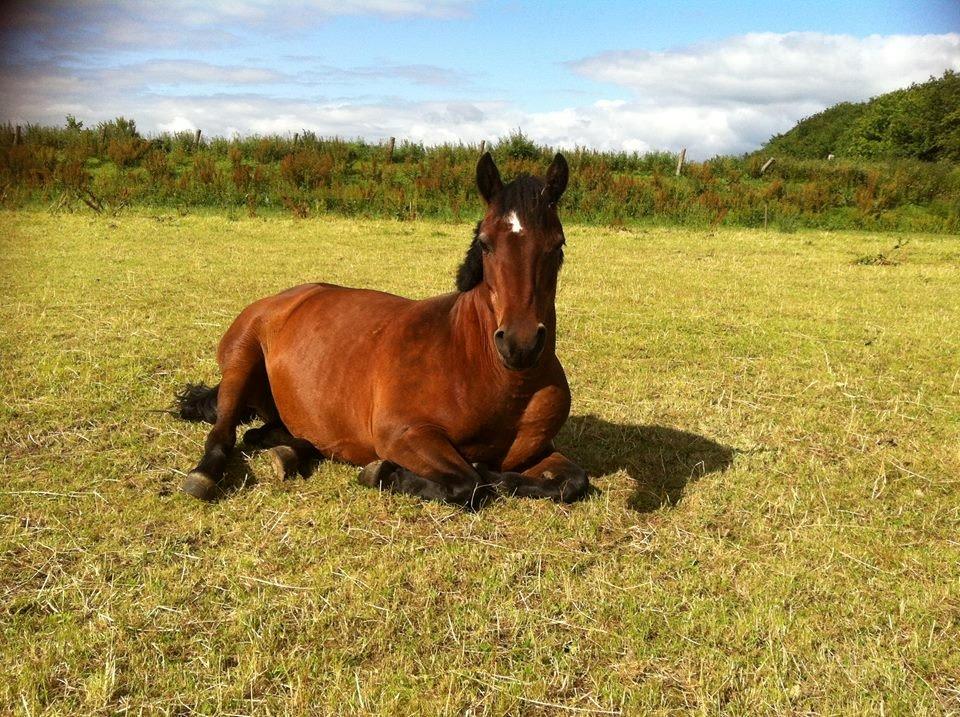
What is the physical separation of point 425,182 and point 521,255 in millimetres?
20701

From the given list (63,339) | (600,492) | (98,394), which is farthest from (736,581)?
(63,339)

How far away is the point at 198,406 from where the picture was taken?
5.29 m

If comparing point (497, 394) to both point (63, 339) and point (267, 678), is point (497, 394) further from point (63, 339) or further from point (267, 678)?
point (63, 339)

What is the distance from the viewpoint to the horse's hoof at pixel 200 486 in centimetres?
411

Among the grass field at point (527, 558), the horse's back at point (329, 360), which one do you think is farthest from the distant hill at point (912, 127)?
the horse's back at point (329, 360)

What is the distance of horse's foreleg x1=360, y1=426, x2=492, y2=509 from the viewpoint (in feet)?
12.9

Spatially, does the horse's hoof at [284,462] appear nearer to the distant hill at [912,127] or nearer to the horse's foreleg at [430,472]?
the horse's foreleg at [430,472]

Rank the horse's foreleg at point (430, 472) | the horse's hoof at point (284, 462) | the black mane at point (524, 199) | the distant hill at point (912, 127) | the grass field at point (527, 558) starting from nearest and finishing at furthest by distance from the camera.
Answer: the grass field at point (527, 558) → the black mane at point (524, 199) → the horse's foreleg at point (430, 472) → the horse's hoof at point (284, 462) → the distant hill at point (912, 127)

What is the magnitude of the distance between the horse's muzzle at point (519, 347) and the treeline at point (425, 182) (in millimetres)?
18486

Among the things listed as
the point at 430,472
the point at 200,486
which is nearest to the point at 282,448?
the point at 200,486

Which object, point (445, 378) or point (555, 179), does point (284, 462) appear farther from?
point (555, 179)

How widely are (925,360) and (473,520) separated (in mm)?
6045

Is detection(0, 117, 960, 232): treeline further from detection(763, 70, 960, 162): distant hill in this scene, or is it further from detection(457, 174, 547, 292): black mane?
detection(457, 174, 547, 292): black mane

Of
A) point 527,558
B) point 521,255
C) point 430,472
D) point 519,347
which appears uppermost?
point 521,255
